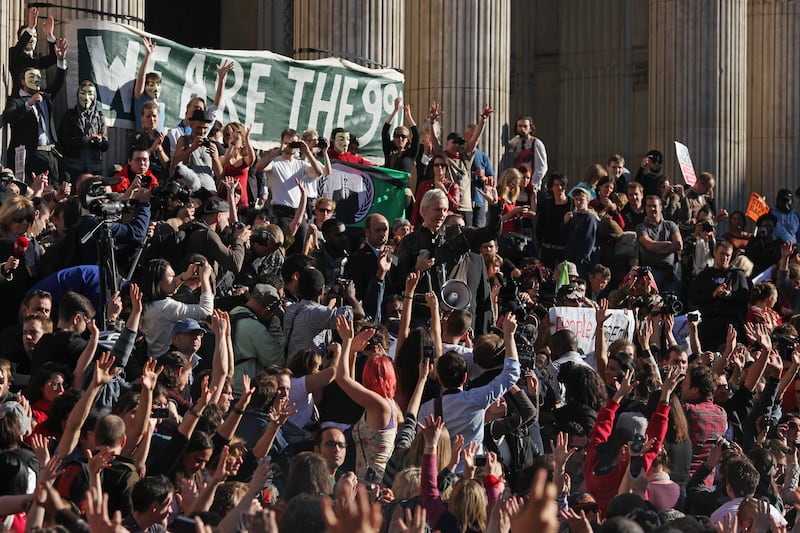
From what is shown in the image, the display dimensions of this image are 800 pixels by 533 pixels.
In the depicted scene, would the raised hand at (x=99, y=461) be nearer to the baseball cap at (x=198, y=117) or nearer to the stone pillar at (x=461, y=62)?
the baseball cap at (x=198, y=117)

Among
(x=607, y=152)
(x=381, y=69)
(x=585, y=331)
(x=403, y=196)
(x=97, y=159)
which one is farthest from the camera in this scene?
(x=607, y=152)

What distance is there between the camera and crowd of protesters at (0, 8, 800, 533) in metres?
8.66

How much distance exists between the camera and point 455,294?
13.4 meters

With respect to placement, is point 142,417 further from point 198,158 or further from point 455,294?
point 198,158

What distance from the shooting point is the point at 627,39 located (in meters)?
30.5

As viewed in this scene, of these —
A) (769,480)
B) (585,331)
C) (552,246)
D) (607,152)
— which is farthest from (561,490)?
(607,152)


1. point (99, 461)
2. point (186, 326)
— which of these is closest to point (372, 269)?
point (186, 326)

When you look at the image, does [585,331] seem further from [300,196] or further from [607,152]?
[607,152]

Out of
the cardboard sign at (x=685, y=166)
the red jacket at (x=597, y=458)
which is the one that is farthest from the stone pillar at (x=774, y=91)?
the red jacket at (x=597, y=458)

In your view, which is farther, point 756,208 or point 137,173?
point 756,208

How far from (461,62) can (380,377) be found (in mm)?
11880

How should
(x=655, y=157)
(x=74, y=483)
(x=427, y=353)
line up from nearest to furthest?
(x=74, y=483) < (x=427, y=353) < (x=655, y=157)

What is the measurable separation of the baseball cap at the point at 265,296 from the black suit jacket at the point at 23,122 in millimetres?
4227

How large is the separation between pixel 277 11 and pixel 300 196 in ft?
35.4
